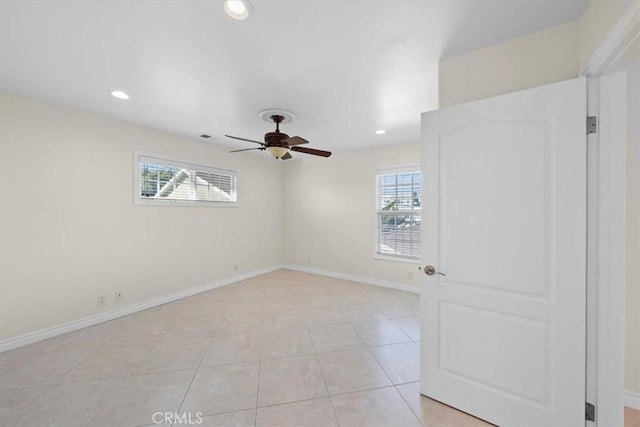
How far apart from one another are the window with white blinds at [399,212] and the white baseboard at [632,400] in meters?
2.62

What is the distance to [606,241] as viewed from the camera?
126 centimetres

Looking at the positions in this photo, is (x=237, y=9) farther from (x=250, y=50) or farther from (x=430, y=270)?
(x=430, y=270)

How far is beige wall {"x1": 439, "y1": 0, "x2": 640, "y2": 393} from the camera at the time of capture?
1.47 metres

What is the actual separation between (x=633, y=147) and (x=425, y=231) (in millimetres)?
1445

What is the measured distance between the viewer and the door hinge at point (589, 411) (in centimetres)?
131

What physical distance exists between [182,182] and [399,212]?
3660mm

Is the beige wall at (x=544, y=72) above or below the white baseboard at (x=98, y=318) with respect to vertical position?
above

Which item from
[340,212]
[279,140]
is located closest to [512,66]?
[279,140]

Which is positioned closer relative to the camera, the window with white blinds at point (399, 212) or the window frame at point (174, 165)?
the window frame at point (174, 165)

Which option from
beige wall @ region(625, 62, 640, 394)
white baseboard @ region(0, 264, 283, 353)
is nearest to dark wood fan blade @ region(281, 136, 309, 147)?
beige wall @ region(625, 62, 640, 394)

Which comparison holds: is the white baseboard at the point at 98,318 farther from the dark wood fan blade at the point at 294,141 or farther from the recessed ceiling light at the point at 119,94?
the dark wood fan blade at the point at 294,141

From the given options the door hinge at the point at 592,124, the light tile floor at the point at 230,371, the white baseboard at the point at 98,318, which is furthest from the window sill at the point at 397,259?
the door hinge at the point at 592,124

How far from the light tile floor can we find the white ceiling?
2523mm

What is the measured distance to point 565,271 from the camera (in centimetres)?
133
